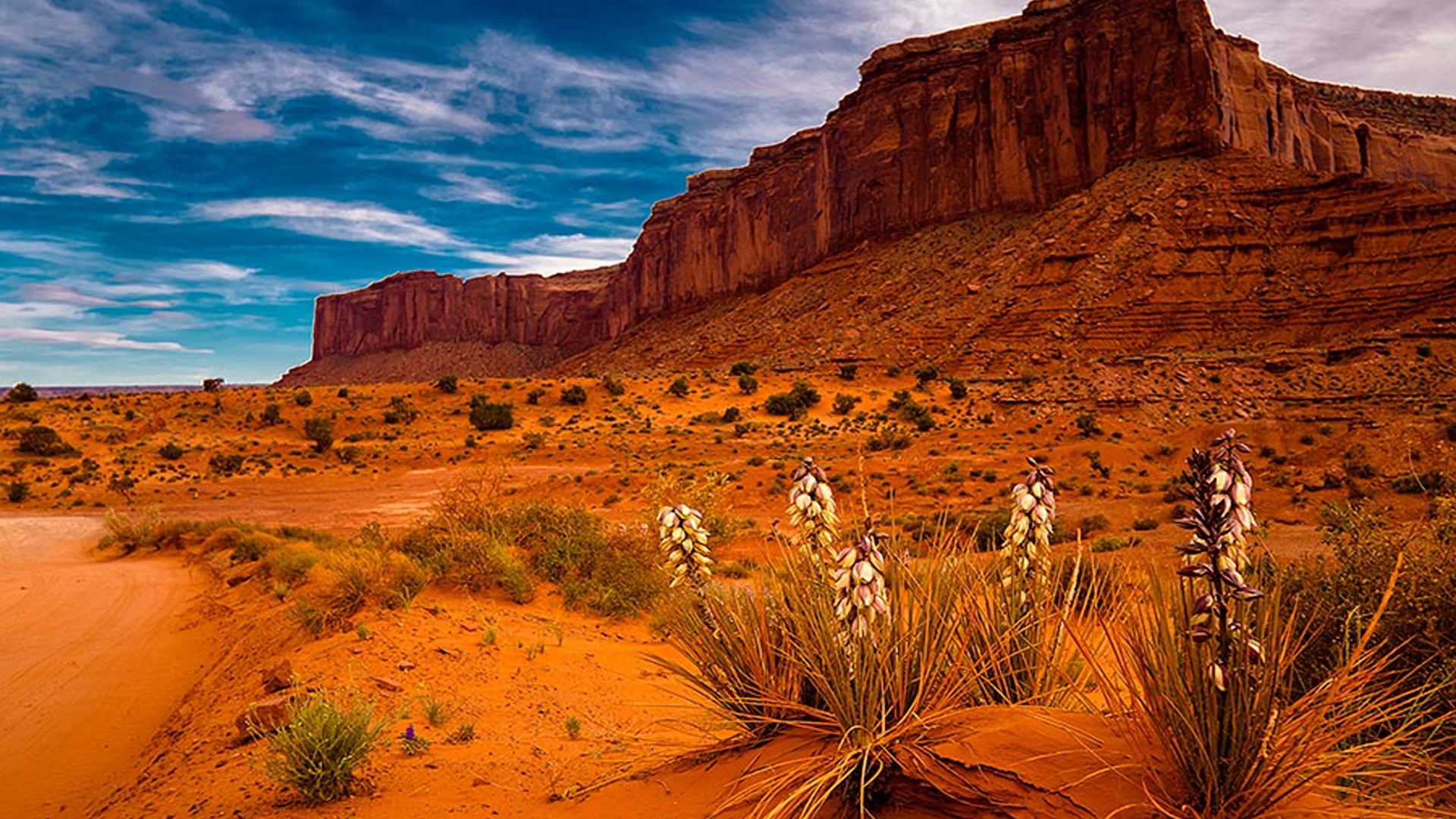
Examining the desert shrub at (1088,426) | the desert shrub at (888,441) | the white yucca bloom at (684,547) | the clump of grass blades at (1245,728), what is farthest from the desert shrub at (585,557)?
the desert shrub at (1088,426)

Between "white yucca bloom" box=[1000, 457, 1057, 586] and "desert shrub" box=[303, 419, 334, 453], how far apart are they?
37.0m

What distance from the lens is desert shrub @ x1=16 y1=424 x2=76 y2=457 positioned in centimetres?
3303

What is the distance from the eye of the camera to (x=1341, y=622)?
4652 millimetres

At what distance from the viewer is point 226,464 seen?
1249 inches

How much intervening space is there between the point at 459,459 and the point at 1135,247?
4426 centimetres

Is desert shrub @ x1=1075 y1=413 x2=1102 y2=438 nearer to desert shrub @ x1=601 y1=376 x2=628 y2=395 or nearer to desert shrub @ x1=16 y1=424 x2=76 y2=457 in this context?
desert shrub @ x1=601 y1=376 x2=628 y2=395

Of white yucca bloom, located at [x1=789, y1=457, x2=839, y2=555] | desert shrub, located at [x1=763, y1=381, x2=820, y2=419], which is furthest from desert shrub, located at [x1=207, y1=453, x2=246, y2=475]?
white yucca bloom, located at [x1=789, y1=457, x2=839, y2=555]

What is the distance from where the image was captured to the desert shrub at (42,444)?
3303 centimetres

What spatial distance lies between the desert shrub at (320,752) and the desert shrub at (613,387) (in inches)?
1625

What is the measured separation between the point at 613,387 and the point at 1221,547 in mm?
44422

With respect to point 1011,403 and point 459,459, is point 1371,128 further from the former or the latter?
point 459,459

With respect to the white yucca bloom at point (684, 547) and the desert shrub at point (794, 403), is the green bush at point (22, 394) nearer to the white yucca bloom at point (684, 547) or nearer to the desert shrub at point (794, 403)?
the desert shrub at point (794, 403)

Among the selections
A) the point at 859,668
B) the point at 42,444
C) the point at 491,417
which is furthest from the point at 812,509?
the point at 42,444

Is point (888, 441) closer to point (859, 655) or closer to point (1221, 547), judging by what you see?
point (859, 655)
